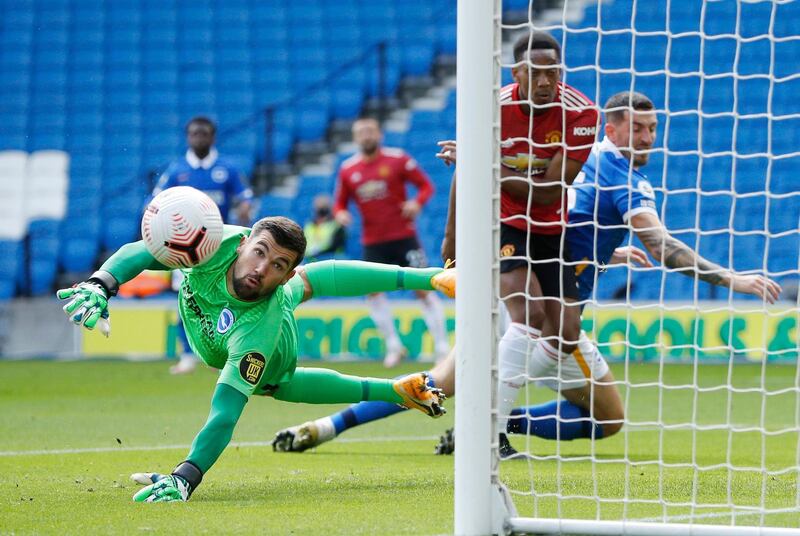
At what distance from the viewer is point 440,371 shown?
6.45 m

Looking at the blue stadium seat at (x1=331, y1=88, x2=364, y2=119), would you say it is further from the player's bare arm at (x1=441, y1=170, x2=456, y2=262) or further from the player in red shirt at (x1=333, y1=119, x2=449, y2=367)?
the player's bare arm at (x1=441, y1=170, x2=456, y2=262)

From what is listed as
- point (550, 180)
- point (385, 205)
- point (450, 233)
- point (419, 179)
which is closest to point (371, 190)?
point (385, 205)

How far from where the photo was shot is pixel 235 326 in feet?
16.0

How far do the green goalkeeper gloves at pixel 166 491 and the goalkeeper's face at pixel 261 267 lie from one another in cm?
76

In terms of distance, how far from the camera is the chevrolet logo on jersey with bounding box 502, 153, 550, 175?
585cm

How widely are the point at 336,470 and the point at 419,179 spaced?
23.3ft

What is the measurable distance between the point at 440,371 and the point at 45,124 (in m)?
14.0

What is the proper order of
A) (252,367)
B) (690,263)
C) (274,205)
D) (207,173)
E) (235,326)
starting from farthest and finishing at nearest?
(274,205) < (207,173) < (690,263) < (235,326) < (252,367)

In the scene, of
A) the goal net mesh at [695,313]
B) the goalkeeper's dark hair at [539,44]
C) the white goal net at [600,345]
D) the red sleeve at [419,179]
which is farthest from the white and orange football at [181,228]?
the red sleeve at [419,179]

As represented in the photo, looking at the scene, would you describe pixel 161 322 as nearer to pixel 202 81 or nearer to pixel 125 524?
pixel 202 81

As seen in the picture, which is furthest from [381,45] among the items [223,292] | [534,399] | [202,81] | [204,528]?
[204,528]

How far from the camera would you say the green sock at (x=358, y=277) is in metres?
5.36

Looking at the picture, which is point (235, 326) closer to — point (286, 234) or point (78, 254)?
point (286, 234)

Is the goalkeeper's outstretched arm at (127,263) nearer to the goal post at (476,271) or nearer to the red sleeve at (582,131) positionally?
the goal post at (476,271)
